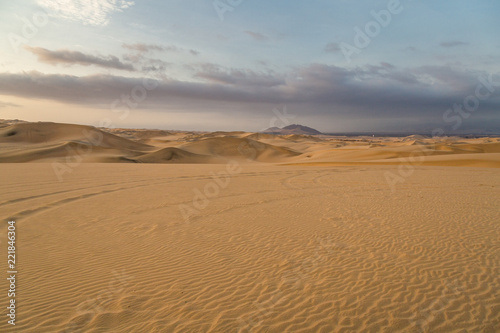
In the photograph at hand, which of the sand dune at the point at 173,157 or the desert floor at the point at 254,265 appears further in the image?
the sand dune at the point at 173,157

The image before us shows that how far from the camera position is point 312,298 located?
15.7ft

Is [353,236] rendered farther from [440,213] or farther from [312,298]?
[440,213]

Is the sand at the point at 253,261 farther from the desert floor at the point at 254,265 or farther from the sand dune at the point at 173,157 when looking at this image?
→ the sand dune at the point at 173,157

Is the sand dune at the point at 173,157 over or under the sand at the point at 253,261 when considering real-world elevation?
over

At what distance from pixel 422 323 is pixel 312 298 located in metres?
1.64

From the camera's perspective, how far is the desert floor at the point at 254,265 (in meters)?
4.27

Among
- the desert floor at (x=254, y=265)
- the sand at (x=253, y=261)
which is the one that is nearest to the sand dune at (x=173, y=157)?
the sand at (x=253, y=261)

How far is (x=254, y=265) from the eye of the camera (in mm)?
6105
